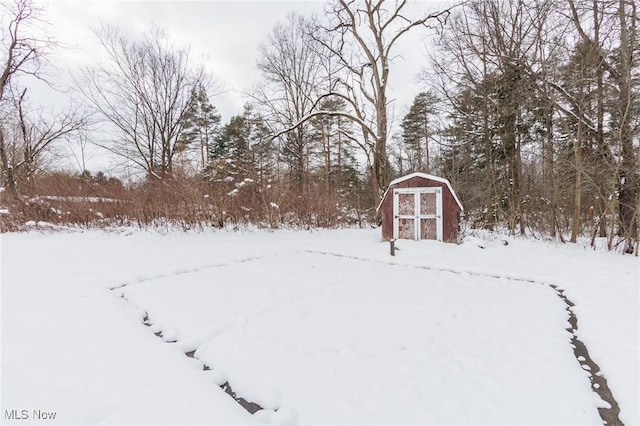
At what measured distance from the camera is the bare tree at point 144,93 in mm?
11867

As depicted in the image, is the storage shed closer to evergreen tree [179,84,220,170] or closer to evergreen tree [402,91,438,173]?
evergreen tree [402,91,438,173]

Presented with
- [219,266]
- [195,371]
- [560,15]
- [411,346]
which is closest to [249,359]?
[195,371]

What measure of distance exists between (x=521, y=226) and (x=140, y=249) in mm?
11083

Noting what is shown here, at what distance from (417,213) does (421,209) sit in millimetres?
153

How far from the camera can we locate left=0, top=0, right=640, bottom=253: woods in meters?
6.44

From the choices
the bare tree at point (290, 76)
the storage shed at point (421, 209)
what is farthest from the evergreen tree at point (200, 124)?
the storage shed at point (421, 209)

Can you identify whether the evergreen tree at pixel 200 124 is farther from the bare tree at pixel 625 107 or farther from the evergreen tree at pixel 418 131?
the bare tree at pixel 625 107

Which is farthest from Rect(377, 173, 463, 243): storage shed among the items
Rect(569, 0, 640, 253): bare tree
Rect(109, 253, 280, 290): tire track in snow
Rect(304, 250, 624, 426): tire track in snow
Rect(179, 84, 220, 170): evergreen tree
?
Rect(179, 84, 220, 170): evergreen tree

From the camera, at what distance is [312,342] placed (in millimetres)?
2346

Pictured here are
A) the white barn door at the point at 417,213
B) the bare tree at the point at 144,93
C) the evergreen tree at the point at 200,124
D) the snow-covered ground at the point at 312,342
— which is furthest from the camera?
the evergreen tree at the point at 200,124

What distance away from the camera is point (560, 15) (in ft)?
23.0

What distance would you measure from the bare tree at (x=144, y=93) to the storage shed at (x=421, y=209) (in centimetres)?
1010

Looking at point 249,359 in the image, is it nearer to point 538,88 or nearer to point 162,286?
point 162,286

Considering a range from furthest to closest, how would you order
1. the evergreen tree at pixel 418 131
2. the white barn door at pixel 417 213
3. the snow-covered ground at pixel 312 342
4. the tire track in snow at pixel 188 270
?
1. the evergreen tree at pixel 418 131
2. the white barn door at pixel 417 213
3. the tire track in snow at pixel 188 270
4. the snow-covered ground at pixel 312 342
